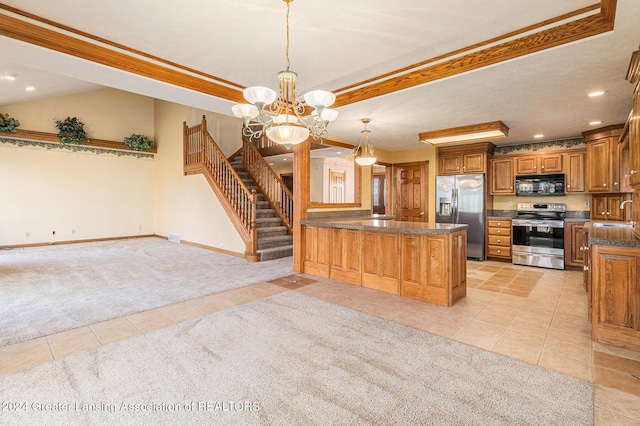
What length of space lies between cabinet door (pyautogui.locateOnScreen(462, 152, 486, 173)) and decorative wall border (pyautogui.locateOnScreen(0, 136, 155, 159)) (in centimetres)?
933

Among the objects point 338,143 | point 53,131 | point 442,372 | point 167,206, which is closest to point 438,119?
point 338,143

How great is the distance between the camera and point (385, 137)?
6.14m

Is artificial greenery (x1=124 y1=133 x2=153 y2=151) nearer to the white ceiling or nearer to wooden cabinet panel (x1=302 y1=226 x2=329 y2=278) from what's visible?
the white ceiling

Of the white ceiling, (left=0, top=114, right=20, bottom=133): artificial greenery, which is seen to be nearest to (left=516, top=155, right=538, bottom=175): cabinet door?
the white ceiling

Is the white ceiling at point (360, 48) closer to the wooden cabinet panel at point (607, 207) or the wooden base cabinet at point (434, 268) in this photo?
the wooden cabinet panel at point (607, 207)

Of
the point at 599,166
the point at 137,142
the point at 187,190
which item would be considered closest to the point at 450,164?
the point at 599,166

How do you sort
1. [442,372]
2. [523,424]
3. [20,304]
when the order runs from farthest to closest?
[20,304], [442,372], [523,424]

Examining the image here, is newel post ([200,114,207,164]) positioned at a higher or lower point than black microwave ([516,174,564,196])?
higher

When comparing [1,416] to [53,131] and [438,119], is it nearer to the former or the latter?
[438,119]

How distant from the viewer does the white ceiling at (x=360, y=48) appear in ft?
7.79

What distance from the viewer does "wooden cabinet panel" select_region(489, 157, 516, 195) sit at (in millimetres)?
6391

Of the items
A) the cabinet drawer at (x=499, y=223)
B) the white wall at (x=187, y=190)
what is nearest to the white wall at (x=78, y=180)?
the white wall at (x=187, y=190)

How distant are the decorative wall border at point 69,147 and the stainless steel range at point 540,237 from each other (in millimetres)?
10510

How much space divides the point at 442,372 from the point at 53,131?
10.3 metres
